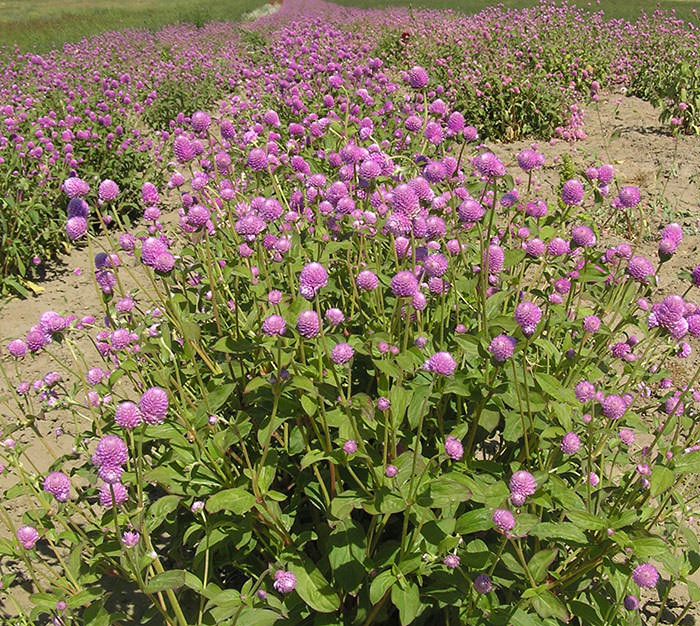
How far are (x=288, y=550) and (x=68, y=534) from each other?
724mm

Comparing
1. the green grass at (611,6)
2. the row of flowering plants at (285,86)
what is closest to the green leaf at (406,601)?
the row of flowering plants at (285,86)

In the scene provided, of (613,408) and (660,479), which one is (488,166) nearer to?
(613,408)

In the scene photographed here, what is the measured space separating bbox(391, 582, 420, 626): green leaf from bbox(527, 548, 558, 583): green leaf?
A: 1.12 feet

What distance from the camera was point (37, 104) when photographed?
260 inches

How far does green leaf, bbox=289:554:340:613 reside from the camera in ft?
5.79

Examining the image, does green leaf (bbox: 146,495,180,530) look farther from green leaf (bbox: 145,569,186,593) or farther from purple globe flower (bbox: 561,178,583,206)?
purple globe flower (bbox: 561,178,583,206)

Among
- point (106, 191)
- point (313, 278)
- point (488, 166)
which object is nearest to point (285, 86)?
point (106, 191)

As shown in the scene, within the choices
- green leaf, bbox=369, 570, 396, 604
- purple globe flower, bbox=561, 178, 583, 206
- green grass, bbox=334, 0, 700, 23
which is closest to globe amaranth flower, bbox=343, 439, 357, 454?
green leaf, bbox=369, 570, 396, 604

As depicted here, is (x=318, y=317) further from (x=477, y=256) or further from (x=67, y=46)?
(x=67, y=46)

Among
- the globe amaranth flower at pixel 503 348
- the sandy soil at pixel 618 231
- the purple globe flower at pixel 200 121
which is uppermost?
the purple globe flower at pixel 200 121

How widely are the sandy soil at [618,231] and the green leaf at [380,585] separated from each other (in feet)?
4.63

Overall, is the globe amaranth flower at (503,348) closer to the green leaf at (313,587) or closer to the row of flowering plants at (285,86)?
the green leaf at (313,587)

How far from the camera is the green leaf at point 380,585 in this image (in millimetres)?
1633

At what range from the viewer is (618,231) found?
5078 mm
